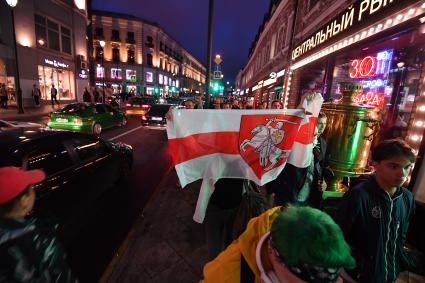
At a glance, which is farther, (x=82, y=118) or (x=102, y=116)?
(x=102, y=116)

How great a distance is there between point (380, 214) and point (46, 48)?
1179 inches

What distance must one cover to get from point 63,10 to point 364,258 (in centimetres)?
3317

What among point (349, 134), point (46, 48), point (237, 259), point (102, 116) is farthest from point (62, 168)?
point (46, 48)

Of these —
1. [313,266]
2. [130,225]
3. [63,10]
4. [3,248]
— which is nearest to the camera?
[313,266]

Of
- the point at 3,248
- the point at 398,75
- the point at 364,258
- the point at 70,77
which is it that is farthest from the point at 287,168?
the point at 70,77

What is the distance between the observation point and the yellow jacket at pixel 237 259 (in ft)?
3.85

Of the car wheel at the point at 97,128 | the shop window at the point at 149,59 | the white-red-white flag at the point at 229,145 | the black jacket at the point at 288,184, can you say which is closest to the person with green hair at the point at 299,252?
the white-red-white flag at the point at 229,145

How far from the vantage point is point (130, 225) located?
14.0 feet

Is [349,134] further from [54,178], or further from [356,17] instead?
[54,178]

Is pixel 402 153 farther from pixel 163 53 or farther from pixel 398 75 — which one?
pixel 163 53

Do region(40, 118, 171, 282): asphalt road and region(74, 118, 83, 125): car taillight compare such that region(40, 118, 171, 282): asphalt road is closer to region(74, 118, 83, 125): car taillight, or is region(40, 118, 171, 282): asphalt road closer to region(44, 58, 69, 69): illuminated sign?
region(74, 118, 83, 125): car taillight

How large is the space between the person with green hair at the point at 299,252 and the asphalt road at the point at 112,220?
2.80 metres

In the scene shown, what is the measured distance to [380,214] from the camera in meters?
1.93

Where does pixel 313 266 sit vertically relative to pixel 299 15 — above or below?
A: below
